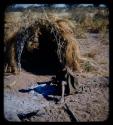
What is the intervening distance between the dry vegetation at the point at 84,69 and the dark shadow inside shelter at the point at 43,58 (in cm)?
10

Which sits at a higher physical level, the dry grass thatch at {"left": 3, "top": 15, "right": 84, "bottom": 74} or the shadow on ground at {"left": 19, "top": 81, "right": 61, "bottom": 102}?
the dry grass thatch at {"left": 3, "top": 15, "right": 84, "bottom": 74}

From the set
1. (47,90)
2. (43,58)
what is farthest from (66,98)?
(43,58)

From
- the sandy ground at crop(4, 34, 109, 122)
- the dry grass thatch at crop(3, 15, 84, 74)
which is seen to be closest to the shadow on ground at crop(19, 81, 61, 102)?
the sandy ground at crop(4, 34, 109, 122)

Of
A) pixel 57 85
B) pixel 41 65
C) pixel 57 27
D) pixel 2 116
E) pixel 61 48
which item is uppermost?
pixel 57 27

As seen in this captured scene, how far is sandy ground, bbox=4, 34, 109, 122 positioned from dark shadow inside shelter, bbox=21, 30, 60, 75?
0.17 feet

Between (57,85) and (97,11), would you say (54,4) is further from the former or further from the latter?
(57,85)

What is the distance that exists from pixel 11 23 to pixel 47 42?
0.83 feet

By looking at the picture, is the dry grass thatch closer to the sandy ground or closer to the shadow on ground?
the sandy ground

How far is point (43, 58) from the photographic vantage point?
5.70ft

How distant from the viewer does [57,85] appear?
1733mm

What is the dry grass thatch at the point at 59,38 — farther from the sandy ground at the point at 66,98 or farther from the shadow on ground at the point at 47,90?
the shadow on ground at the point at 47,90

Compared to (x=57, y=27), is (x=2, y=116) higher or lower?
lower

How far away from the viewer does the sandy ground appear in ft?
5.49

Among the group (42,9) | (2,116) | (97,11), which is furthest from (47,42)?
(2,116)
